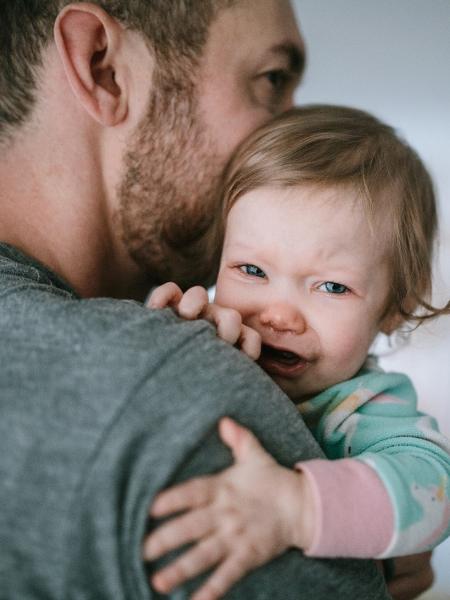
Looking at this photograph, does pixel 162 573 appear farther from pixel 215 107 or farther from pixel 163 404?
pixel 215 107

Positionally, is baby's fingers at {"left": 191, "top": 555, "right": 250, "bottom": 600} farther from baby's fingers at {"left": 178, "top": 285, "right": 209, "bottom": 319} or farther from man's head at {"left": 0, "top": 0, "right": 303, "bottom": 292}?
man's head at {"left": 0, "top": 0, "right": 303, "bottom": 292}

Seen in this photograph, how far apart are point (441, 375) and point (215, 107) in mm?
1680

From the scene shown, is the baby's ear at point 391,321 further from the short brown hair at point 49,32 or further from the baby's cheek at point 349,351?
the short brown hair at point 49,32

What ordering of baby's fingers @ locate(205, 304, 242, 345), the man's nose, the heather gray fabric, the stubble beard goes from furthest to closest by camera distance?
the stubble beard < the man's nose < baby's fingers @ locate(205, 304, 242, 345) < the heather gray fabric

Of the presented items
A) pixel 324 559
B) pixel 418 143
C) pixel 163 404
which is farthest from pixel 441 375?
pixel 163 404

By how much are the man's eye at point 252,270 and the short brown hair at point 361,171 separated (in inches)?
5.6

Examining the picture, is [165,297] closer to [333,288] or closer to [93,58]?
[333,288]

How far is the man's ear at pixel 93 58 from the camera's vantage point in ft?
3.73

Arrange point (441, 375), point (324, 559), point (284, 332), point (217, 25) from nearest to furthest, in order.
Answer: point (324, 559), point (284, 332), point (217, 25), point (441, 375)

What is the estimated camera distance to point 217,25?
1.28m

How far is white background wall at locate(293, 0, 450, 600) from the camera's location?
2.39m

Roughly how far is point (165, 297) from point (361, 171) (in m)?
0.45

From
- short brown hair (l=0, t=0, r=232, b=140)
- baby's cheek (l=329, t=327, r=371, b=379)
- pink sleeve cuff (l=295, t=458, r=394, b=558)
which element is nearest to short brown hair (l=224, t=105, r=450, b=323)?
baby's cheek (l=329, t=327, r=371, b=379)

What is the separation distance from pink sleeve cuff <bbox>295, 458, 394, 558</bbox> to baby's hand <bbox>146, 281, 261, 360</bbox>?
0.23 metres
